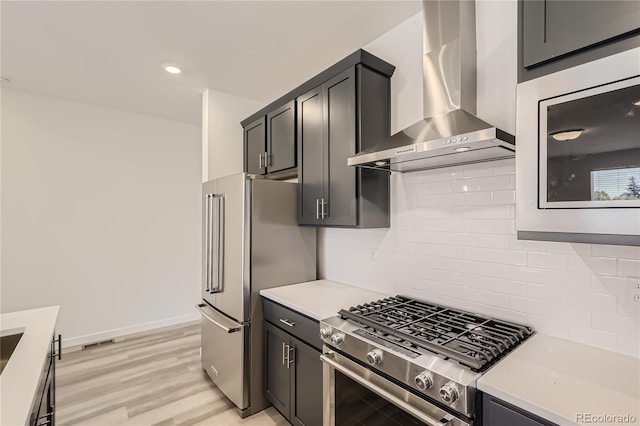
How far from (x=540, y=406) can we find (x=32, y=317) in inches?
97.5

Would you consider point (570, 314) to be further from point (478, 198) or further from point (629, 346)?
point (478, 198)

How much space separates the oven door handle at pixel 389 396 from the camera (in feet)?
3.81

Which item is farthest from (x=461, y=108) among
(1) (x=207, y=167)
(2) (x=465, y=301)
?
(1) (x=207, y=167)

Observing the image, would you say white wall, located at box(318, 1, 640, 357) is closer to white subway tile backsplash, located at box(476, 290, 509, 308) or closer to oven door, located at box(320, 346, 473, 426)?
white subway tile backsplash, located at box(476, 290, 509, 308)

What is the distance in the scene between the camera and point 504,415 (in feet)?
3.43

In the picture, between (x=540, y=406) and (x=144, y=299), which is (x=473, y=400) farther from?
(x=144, y=299)

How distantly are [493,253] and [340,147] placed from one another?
3.84 ft

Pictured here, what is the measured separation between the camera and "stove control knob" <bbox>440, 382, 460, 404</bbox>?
43.8 inches

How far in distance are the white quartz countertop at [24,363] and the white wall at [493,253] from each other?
194cm

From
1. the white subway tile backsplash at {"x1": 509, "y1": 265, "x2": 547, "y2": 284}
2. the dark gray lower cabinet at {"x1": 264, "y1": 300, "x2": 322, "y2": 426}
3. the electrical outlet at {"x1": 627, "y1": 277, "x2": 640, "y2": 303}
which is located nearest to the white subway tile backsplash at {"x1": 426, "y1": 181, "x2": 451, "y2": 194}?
the white subway tile backsplash at {"x1": 509, "y1": 265, "x2": 547, "y2": 284}

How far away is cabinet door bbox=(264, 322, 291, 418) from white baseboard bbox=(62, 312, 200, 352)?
7.97ft

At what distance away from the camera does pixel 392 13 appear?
6.66 ft

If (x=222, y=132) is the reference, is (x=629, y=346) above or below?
below

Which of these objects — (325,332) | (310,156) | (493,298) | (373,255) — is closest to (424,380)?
(325,332)
